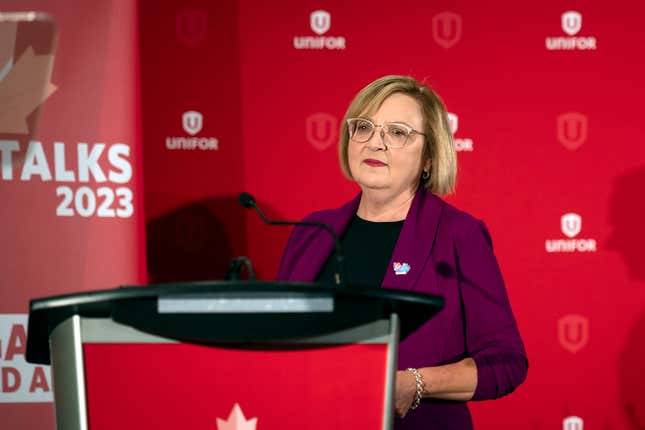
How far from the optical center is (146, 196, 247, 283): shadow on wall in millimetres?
2955

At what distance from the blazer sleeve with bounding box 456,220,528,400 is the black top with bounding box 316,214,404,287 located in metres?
0.20

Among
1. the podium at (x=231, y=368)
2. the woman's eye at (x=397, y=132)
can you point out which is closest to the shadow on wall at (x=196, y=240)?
the woman's eye at (x=397, y=132)

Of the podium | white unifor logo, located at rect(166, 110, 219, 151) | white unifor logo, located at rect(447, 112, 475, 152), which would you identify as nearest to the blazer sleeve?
the podium

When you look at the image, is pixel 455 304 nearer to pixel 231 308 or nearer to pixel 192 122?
pixel 231 308

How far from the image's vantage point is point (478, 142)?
307cm

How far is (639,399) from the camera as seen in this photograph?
3090mm

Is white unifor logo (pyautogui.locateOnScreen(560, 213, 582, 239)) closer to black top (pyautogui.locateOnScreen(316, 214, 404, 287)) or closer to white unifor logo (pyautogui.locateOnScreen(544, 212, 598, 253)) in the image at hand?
white unifor logo (pyautogui.locateOnScreen(544, 212, 598, 253))

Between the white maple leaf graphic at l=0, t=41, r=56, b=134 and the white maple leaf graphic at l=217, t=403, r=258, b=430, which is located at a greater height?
the white maple leaf graphic at l=0, t=41, r=56, b=134

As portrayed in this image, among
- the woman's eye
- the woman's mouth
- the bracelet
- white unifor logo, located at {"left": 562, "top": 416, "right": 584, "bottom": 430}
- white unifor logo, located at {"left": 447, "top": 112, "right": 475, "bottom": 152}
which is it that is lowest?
white unifor logo, located at {"left": 562, "top": 416, "right": 584, "bottom": 430}

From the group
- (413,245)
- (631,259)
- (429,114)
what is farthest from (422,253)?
(631,259)

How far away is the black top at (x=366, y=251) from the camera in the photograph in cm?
182

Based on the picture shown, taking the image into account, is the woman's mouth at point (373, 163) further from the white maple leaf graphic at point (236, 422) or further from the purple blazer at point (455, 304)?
the white maple leaf graphic at point (236, 422)

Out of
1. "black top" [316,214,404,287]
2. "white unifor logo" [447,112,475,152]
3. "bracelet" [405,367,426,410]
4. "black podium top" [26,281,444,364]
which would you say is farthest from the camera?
"white unifor logo" [447,112,475,152]

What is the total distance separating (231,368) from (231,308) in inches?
3.3
